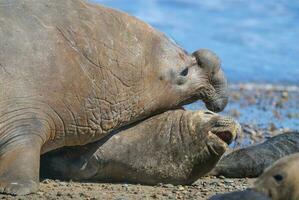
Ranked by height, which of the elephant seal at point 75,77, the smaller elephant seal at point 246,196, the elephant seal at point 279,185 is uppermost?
the elephant seal at point 75,77

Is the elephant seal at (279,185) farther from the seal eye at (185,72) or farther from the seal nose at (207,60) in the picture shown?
the seal nose at (207,60)

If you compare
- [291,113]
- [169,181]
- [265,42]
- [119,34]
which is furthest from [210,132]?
[265,42]

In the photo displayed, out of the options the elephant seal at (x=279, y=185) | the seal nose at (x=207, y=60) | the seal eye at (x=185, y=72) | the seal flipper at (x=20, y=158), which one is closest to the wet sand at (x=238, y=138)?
the seal flipper at (x=20, y=158)

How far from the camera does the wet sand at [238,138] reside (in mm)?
7402

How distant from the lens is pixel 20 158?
7059mm

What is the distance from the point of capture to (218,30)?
77.3ft

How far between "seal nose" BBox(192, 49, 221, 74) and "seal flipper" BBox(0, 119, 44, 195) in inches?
80.0

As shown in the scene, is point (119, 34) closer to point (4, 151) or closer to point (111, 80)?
point (111, 80)

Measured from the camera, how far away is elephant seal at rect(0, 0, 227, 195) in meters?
7.27

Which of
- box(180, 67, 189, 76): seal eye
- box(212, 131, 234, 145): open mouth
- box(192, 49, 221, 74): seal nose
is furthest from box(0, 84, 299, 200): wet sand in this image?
box(180, 67, 189, 76): seal eye

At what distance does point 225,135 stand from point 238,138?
59 cm

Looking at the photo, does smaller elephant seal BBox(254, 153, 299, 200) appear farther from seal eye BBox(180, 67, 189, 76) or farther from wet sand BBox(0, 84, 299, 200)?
seal eye BBox(180, 67, 189, 76)

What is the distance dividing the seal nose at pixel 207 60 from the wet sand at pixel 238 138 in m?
0.66

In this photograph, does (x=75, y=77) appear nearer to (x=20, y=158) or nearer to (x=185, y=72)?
(x=20, y=158)
